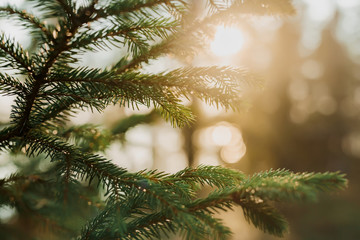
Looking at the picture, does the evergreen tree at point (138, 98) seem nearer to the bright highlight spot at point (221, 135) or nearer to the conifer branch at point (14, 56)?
the conifer branch at point (14, 56)

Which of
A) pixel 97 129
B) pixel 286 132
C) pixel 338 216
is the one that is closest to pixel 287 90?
pixel 286 132

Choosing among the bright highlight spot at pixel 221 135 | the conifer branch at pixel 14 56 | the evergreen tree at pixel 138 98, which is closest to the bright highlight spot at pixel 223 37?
the evergreen tree at pixel 138 98

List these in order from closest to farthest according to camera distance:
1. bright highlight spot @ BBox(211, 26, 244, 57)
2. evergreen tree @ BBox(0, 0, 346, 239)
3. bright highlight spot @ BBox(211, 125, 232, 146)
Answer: evergreen tree @ BBox(0, 0, 346, 239) < bright highlight spot @ BBox(211, 26, 244, 57) < bright highlight spot @ BBox(211, 125, 232, 146)

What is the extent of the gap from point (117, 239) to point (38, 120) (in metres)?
0.41

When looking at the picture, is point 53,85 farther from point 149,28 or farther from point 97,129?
point 97,129

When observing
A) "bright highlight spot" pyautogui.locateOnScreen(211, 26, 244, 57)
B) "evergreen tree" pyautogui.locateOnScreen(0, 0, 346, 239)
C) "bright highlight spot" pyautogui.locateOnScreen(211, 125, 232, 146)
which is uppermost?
"bright highlight spot" pyautogui.locateOnScreen(211, 125, 232, 146)

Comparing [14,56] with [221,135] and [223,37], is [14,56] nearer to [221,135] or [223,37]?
[223,37]

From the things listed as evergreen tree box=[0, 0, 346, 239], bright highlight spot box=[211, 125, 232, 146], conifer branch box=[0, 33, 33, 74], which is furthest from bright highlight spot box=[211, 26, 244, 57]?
bright highlight spot box=[211, 125, 232, 146]

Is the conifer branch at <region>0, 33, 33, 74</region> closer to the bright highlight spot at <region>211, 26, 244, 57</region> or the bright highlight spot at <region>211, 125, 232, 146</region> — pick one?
the bright highlight spot at <region>211, 26, 244, 57</region>

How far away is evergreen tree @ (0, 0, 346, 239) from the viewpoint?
55 centimetres

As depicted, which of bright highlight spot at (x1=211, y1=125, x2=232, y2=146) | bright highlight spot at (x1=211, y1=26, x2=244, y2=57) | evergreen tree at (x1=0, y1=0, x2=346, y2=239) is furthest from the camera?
bright highlight spot at (x1=211, y1=125, x2=232, y2=146)

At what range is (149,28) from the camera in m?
0.67

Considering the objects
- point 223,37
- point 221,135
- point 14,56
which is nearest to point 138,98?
point 14,56

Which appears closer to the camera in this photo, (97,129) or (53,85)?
(53,85)
